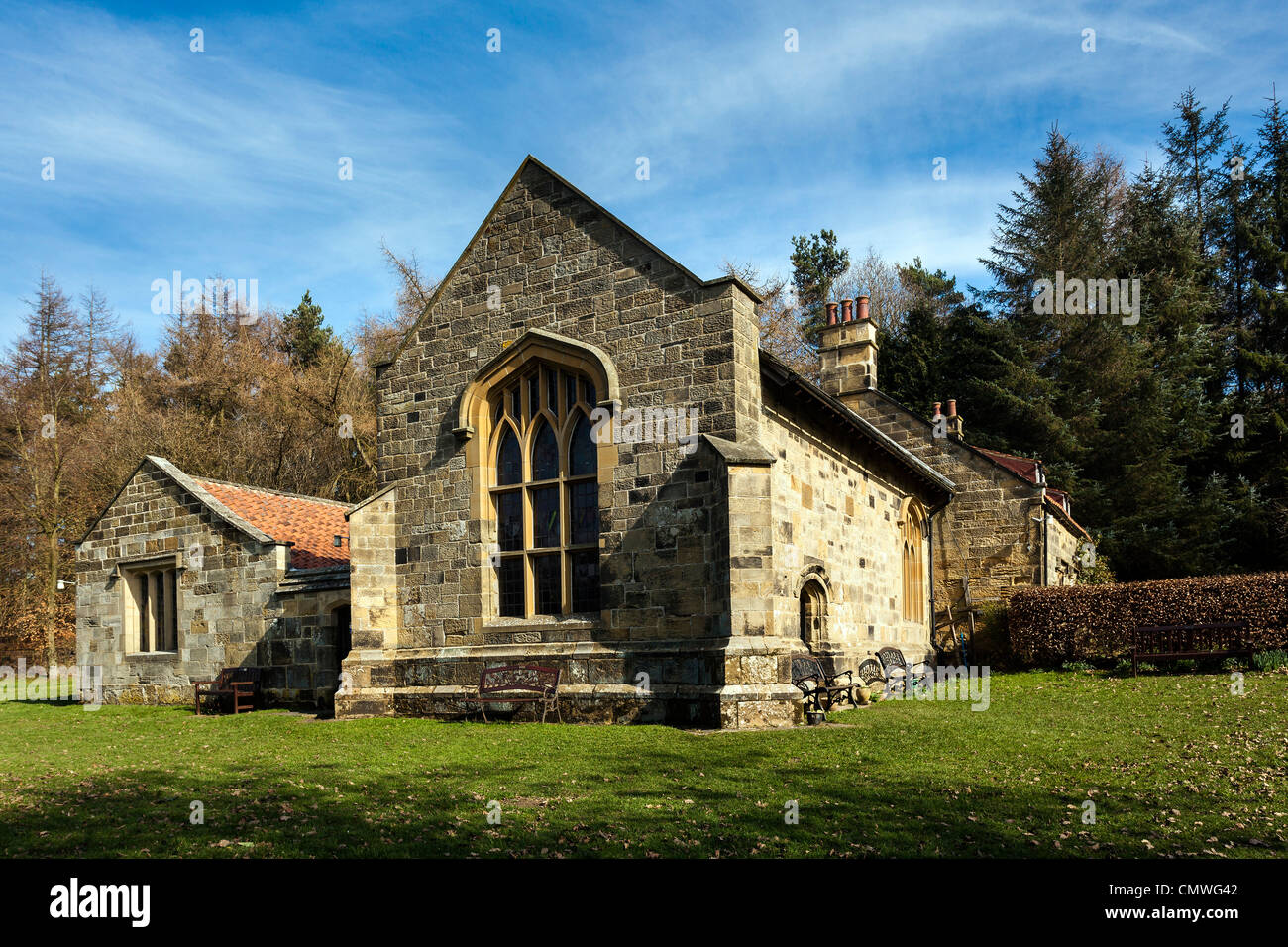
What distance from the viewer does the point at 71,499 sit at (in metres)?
31.1

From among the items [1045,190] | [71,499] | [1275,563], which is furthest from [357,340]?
[1275,563]

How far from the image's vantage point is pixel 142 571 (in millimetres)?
19562

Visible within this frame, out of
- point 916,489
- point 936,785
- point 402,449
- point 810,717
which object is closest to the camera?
point 936,785

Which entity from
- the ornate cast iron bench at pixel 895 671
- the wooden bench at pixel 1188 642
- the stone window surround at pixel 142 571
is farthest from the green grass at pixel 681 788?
the stone window surround at pixel 142 571

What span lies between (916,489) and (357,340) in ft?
82.1

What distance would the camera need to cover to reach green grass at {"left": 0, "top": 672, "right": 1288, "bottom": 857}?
625 centimetres

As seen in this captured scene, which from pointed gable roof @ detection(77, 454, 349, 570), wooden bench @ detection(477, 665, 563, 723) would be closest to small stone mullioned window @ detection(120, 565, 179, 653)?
pointed gable roof @ detection(77, 454, 349, 570)

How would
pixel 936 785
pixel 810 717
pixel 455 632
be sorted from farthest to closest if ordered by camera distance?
pixel 455 632
pixel 810 717
pixel 936 785

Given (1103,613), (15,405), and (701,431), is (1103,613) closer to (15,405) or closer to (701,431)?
(701,431)

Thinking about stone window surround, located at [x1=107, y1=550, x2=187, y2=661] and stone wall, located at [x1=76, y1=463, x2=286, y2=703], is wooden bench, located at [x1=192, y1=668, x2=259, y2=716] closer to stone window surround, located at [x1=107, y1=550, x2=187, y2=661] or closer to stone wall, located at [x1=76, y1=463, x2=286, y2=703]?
stone wall, located at [x1=76, y1=463, x2=286, y2=703]

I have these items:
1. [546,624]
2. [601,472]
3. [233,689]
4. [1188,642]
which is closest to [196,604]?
[233,689]

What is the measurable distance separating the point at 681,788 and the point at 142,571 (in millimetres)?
16129

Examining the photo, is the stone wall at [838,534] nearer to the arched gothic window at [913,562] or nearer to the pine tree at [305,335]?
the arched gothic window at [913,562]
